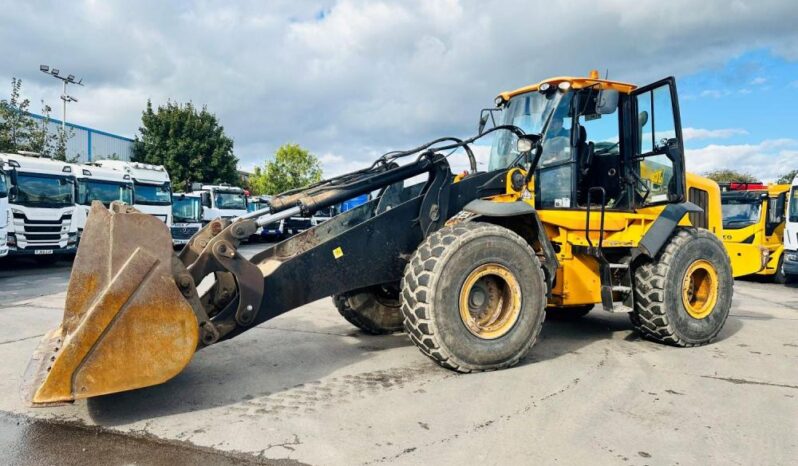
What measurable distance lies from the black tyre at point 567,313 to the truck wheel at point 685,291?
1598mm

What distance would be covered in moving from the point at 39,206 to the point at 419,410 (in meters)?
14.3

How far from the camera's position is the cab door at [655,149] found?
5832 millimetres

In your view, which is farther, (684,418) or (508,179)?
(508,179)

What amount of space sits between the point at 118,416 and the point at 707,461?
11.9ft

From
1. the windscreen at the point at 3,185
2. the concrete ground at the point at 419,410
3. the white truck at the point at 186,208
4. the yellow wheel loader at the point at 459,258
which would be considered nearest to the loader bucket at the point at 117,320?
the yellow wheel loader at the point at 459,258

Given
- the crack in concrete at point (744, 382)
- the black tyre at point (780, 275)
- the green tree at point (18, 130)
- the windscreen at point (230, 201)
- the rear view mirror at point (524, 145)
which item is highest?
the green tree at point (18, 130)

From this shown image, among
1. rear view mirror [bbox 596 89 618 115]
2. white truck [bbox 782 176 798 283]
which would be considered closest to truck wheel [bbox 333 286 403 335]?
rear view mirror [bbox 596 89 618 115]

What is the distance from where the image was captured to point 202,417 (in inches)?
145

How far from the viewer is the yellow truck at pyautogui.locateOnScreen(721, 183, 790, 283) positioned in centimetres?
1358

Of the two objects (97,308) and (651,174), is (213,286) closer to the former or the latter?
(97,308)

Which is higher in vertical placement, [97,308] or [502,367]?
[97,308]

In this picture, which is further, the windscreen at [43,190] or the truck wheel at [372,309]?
the windscreen at [43,190]

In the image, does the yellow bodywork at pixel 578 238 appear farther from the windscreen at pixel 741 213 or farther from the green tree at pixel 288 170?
the green tree at pixel 288 170

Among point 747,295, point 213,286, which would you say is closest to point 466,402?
point 213,286
